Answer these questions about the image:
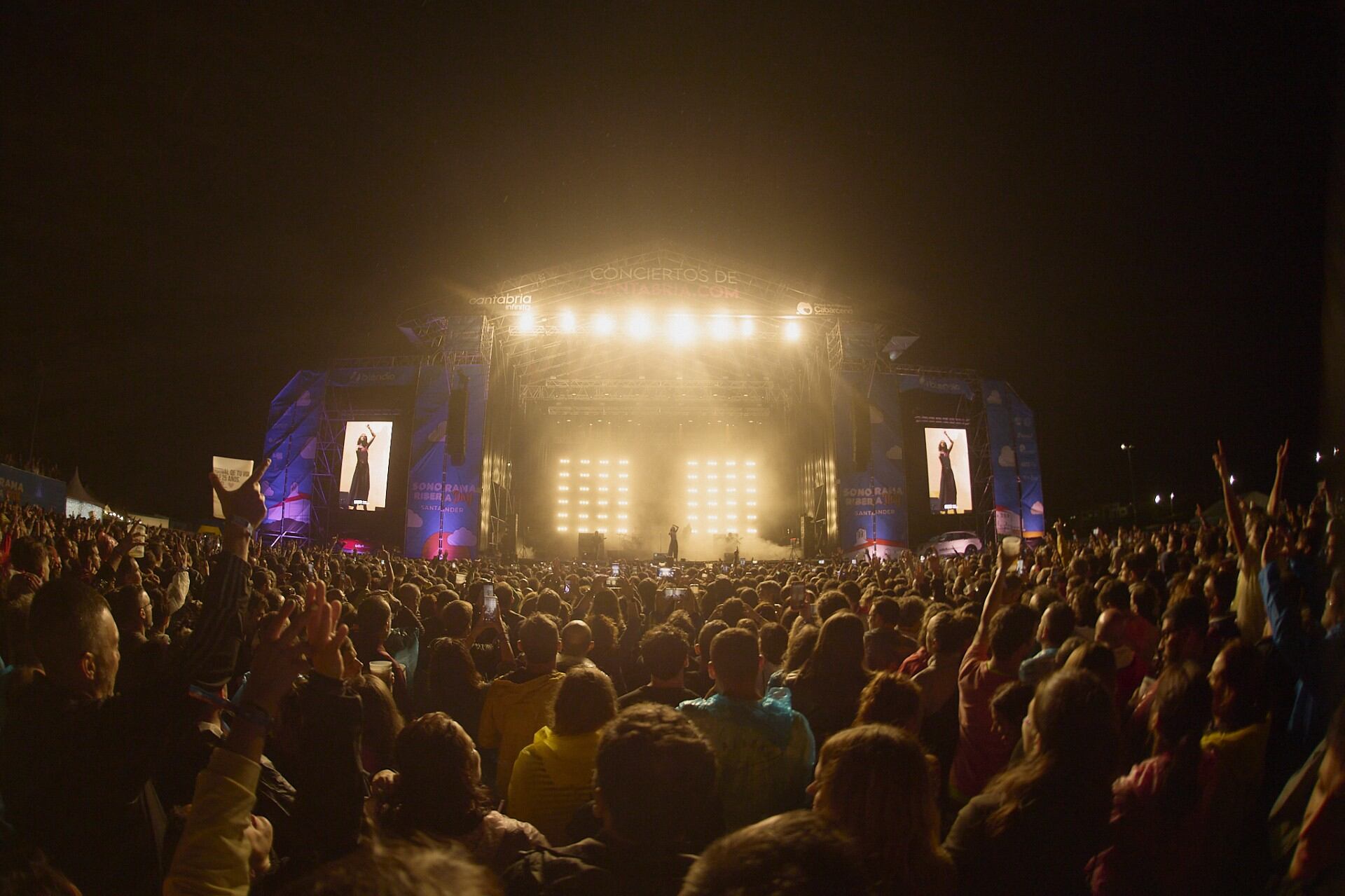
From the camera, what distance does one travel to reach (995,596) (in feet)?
14.4

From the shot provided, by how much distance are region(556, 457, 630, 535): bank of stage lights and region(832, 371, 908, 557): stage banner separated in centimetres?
1094

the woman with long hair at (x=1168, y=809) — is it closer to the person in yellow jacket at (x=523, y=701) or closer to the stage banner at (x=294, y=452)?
the person in yellow jacket at (x=523, y=701)

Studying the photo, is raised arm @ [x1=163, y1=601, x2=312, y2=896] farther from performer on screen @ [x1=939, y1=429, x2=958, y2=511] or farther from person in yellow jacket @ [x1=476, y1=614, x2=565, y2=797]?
performer on screen @ [x1=939, y1=429, x2=958, y2=511]

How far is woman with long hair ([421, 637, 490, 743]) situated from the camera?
4.73 m

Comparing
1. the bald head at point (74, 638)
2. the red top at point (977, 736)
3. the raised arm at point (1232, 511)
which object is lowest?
the red top at point (977, 736)

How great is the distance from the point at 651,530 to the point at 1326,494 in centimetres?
2933

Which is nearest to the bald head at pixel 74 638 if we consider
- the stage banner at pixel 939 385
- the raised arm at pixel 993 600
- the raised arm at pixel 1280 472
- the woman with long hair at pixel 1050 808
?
the woman with long hair at pixel 1050 808

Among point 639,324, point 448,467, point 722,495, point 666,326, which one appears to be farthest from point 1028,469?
point 448,467

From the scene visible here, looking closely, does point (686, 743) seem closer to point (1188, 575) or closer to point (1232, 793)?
point (1232, 793)

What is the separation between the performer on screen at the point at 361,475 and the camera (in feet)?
89.2

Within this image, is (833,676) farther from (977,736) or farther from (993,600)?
(993,600)

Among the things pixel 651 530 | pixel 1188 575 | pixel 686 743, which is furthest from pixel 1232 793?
pixel 651 530

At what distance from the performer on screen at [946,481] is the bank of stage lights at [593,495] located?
1305cm

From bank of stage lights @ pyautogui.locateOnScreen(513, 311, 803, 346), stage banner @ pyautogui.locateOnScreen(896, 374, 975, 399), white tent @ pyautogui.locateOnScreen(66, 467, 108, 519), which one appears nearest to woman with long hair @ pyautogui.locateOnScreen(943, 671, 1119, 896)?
bank of stage lights @ pyautogui.locateOnScreen(513, 311, 803, 346)
